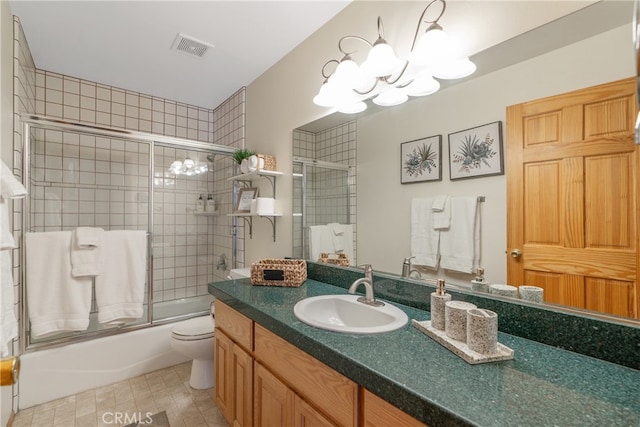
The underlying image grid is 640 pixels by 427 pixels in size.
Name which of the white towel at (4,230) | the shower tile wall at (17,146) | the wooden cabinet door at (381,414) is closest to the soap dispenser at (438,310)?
the wooden cabinet door at (381,414)

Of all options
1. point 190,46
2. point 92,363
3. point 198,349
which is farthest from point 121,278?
point 190,46

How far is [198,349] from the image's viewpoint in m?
1.98

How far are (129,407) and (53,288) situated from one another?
3.05 ft

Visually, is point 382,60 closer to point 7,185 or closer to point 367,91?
point 367,91

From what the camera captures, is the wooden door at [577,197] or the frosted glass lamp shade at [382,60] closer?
the wooden door at [577,197]

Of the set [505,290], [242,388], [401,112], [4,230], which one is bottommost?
[242,388]

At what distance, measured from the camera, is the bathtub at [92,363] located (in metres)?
1.85

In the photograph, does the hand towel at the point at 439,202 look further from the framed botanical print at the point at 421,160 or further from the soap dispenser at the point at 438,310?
the soap dispenser at the point at 438,310

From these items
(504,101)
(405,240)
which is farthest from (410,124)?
(405,240)

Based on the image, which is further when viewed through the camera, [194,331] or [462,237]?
[194,331]

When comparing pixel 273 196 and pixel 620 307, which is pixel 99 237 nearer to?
pixel 273 196

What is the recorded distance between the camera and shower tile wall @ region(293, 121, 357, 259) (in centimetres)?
166

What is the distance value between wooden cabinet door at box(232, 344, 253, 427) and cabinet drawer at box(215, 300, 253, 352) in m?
0.05

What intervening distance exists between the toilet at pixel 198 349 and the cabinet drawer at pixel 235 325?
1.57 feet
